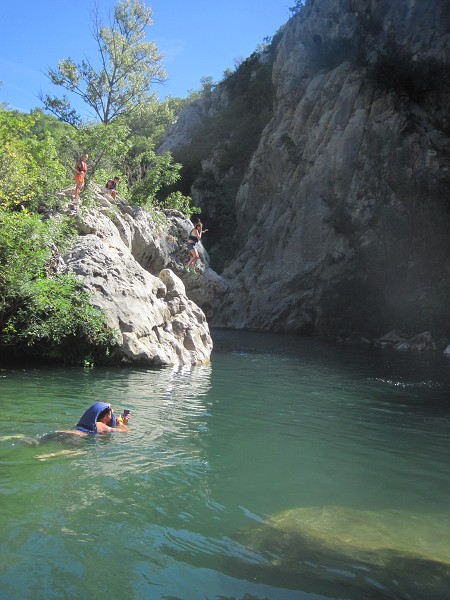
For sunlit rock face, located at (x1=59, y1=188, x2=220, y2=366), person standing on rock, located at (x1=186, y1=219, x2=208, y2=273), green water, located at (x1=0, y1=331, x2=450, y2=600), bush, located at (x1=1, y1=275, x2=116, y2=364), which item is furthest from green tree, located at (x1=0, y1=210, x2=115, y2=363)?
person standing on rock, located at (x1=186, y1=219, x2=208, y2=273)

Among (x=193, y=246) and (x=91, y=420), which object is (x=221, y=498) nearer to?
(x=91, y=420)

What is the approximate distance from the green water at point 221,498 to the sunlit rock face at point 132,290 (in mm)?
3030

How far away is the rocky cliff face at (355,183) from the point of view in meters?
32.0

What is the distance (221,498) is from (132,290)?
10572 millimetres

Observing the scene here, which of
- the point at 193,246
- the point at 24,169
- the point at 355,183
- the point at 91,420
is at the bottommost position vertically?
the point at 91,420

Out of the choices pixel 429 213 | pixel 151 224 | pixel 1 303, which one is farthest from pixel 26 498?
pixel 429 213

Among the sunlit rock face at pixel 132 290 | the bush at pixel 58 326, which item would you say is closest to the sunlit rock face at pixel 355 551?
the bush at pixel 58 326

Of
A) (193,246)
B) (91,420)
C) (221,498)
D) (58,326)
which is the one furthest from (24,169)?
(221,498)

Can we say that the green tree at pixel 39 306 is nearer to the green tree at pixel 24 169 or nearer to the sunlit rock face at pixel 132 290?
the sunlit rock face at pixel 132 290

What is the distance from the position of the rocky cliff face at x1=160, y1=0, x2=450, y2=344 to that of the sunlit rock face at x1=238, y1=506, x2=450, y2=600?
26.9m

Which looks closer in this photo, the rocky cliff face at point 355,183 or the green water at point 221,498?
the green water at point 221,498

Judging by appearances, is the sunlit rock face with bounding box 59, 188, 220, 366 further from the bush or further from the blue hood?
the blue hood

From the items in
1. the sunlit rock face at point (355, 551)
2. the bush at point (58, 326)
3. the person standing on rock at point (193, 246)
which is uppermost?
the person standing on rock at point (193, 246)

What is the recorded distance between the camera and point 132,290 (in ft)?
52.0
